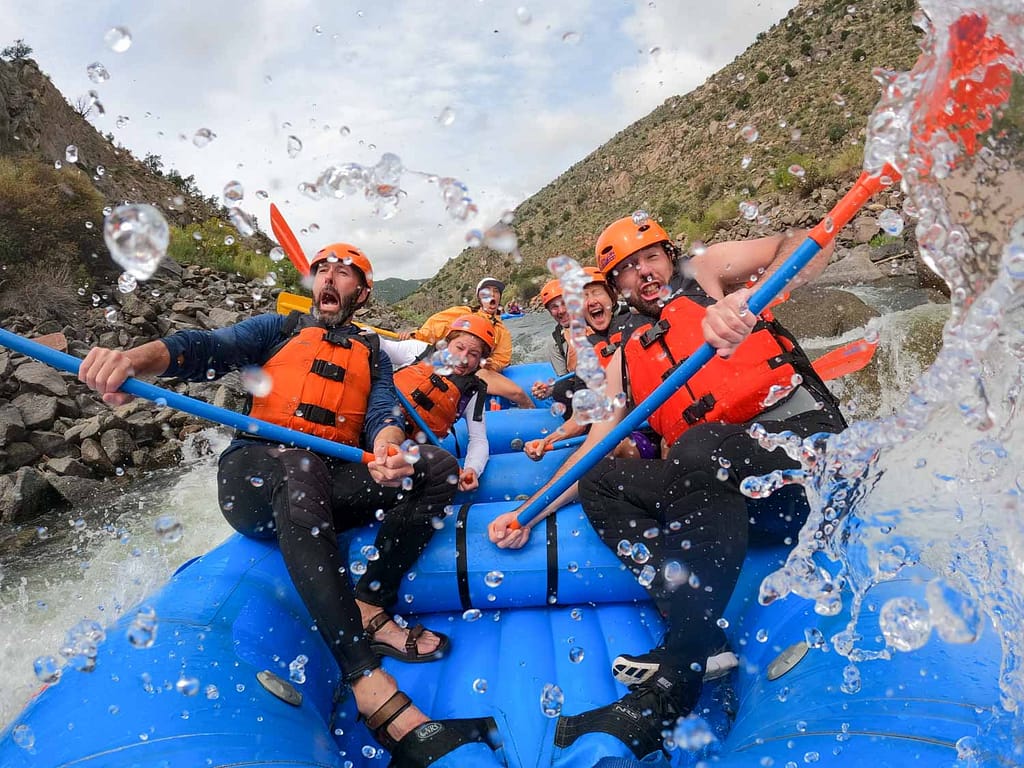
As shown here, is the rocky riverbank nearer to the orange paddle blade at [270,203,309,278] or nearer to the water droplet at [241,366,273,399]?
the orange paddle blade at [270,203,309,278]

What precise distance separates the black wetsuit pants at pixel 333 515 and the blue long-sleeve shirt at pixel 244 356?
11.9 inches

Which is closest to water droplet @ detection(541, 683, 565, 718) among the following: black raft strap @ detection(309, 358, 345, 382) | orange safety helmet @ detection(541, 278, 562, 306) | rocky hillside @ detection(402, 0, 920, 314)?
black raft strap @ detection(309, 358, 345, 382)

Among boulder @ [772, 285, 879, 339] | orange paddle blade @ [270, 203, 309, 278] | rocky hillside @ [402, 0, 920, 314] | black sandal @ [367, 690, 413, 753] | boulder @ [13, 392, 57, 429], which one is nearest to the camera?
black sandal @ [367, 690, 413, 753]

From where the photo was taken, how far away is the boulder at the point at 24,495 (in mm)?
5148

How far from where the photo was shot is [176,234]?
13898mm

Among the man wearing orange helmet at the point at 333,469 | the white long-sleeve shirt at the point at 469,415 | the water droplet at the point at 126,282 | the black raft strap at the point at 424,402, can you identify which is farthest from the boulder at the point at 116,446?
the man wearing orange helmet at the point at 333,469

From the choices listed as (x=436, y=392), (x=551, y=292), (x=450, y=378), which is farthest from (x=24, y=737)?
(x=551, y=292)

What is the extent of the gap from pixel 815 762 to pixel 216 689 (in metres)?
1.44

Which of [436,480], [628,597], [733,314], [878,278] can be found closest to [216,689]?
[436,480]

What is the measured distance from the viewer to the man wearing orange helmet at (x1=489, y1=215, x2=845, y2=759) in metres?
1.79

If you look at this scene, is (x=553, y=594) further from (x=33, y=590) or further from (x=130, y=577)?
(x=33, y=590)

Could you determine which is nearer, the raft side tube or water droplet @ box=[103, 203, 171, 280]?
water droplet @ box=[103, 203, 171, 280]

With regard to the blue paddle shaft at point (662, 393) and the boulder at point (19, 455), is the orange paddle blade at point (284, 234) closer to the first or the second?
the blue paddle shaft at point (662, 393)

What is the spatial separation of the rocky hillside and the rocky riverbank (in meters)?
12.2
